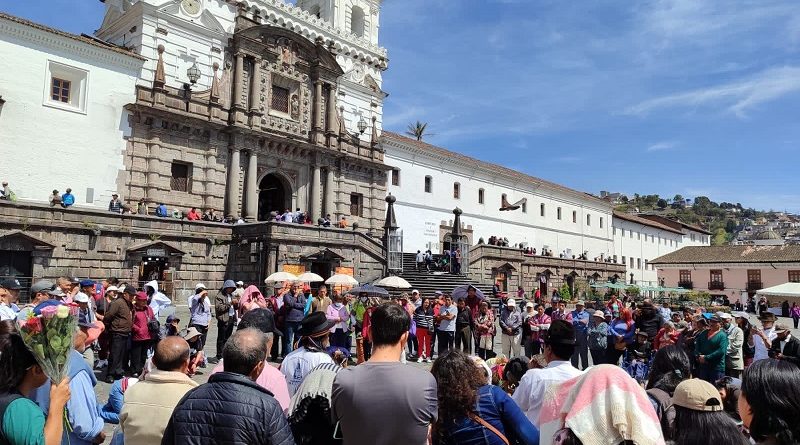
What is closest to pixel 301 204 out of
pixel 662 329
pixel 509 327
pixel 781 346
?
pixel 509 327

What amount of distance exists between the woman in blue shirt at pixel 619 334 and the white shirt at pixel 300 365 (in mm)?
7800

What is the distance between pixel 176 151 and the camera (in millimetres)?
23797

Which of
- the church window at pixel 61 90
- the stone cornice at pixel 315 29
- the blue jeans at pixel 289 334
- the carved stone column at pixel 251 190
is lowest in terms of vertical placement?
the blue jeans at pixel 289 334

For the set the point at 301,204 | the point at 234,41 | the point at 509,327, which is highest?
the point at 234,41

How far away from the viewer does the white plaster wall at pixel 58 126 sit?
65.6 ft

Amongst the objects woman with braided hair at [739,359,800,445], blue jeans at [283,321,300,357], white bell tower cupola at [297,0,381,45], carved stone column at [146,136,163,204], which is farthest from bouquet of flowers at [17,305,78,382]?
white bell tower cupola at [297,0,381,45]

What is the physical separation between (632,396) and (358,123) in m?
30.4

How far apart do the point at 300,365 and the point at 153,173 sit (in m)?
20.9

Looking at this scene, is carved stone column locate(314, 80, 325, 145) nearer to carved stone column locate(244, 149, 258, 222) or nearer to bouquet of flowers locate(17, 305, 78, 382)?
carved stone column locate(244, 149, 258, 222)

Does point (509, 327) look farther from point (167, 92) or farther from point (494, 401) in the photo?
point (167, 92)

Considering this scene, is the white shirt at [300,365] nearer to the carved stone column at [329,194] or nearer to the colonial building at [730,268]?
the carved stone column at [329,194]

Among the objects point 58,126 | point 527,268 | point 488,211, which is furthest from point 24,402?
point 488,211

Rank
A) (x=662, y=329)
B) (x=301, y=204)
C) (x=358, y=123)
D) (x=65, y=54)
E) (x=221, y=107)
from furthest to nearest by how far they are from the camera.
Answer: (x=358, y=123) < (x=301, y=204) < (x=221, y=107) < (x=65, y=54) < (x=662, y=329)

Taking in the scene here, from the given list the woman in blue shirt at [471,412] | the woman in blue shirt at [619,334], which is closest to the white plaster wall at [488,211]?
the woman in blue shirt at [619,334]
